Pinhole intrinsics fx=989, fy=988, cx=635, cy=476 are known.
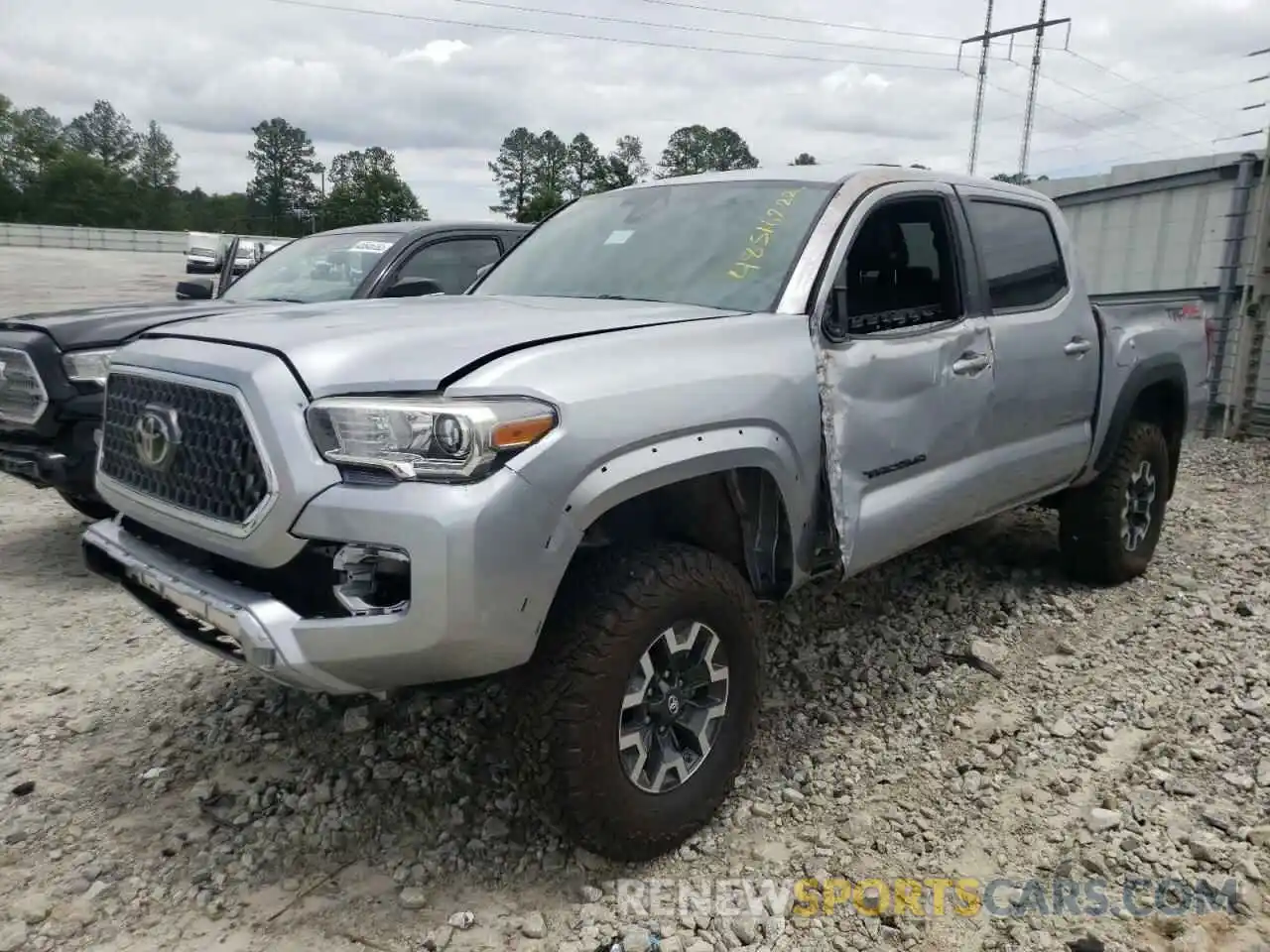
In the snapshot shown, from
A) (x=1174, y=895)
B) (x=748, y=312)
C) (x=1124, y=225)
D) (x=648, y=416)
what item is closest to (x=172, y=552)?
(x=648, y=416)

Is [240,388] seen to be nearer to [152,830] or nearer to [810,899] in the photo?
[152,830]

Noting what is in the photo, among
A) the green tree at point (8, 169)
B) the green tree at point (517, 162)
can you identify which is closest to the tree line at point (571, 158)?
the green tree at point (517, 162)

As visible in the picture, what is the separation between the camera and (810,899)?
261 cm

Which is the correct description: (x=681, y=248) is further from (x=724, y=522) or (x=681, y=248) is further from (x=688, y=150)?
(x=688, y=150)

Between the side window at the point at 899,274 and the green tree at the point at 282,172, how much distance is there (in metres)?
92.2

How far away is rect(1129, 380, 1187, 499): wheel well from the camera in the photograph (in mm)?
4949

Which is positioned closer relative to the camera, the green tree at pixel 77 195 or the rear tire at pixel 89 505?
the rear tire at pixel 89 505

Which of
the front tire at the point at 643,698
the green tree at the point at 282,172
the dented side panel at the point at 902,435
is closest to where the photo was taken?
the front tire at the point at 643,698

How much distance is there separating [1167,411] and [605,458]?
3994 mm

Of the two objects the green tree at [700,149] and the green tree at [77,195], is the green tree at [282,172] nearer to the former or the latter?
the green tree at [77,195]

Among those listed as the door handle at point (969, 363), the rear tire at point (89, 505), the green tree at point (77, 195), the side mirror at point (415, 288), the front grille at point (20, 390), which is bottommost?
the rear tire at point (89, 505)

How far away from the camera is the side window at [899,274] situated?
331 centimetres

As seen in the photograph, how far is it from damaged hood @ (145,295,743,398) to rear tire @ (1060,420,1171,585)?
2.58 metres

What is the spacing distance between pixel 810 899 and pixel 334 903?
1243 millimetres
